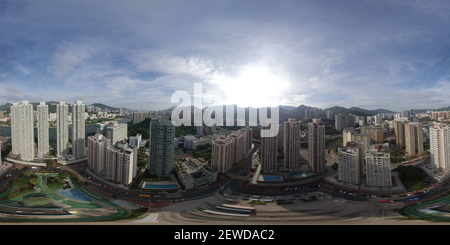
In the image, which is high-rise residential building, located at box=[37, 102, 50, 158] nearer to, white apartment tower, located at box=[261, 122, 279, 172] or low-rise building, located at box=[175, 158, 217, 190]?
low-rise building, located at box=[175, 158, 217, 190]

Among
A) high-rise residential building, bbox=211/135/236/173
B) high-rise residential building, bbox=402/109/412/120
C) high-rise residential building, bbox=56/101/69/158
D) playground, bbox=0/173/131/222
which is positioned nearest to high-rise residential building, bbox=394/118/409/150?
high-rise residential building, bbox=402/109/412/120

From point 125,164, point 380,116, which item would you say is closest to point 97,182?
point 125,164

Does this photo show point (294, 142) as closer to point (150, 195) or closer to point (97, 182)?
point (150, 195)

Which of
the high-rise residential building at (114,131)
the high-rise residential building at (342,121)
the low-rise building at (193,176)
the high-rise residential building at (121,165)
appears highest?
the high-rise residential building at (342,121)

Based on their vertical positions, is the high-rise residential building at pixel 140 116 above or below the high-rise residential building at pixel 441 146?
above

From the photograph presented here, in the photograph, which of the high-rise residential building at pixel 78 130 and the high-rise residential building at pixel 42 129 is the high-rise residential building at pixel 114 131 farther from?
the high-rise residential building at pixel 42 129

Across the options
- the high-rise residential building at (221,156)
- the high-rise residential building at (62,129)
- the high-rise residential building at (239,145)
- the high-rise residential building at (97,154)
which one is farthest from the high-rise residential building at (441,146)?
the high-rise residential building at (62,129)
